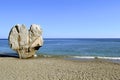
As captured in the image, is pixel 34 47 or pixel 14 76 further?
pixel 34 47

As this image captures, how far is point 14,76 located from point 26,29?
44.6 ft

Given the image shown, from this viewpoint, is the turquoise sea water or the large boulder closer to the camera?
the large boulder

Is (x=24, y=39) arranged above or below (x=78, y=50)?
above

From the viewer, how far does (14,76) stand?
49.9 ft

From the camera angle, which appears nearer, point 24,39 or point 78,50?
point 24,39

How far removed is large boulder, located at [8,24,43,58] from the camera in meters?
27.8

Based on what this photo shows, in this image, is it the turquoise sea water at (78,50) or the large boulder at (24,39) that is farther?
the turquoise sea water at (78,50)

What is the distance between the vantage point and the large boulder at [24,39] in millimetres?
27844

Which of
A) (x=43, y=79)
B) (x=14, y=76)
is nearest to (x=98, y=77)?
(x=43, y=79)

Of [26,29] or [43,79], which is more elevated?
[26,29]

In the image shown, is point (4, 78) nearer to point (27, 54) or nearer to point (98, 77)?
point (98, 77)

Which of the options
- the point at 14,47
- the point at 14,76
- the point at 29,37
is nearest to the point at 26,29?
the point at 29,37

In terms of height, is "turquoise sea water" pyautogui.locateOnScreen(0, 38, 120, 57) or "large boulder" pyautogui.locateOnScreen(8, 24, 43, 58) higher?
"large boulder" pyautogui.locateOnScreen(8, 24, 43, 58)

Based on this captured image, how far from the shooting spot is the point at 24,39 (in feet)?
91.6
